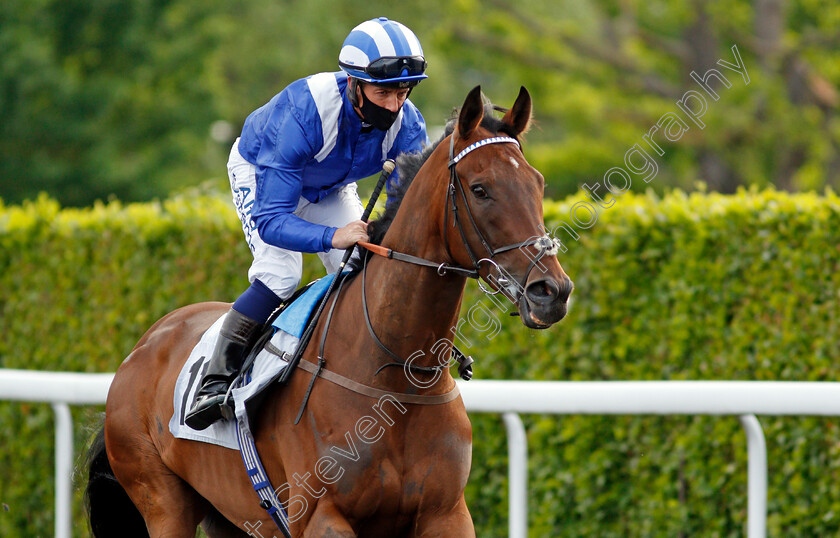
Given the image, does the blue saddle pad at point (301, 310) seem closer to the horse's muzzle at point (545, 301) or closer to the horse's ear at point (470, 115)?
the horse's ear at point (470, 115)

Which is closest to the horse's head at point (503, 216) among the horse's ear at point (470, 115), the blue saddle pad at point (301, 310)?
the horse's ear at point (470, 115)

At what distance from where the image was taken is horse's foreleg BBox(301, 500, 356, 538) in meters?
2.93

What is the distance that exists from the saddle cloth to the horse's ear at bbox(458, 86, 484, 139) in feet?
2.55

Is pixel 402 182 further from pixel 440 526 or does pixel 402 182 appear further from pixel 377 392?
pixel 440 526

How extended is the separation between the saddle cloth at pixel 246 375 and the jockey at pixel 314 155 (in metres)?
0.10

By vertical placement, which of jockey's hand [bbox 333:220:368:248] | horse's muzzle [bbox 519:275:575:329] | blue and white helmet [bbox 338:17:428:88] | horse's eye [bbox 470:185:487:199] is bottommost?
jockey's hand [bbox 333:220:368:248]

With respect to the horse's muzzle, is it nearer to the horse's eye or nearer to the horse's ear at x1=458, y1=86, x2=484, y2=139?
the horse's eye

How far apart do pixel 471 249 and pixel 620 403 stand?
1.65 metres

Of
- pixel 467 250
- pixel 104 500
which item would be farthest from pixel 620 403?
pixel 104 500

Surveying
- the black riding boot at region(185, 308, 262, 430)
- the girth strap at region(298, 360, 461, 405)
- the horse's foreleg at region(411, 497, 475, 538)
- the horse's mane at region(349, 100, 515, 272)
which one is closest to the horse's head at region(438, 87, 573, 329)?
the horse's mane at region(349, 100, 515, 272)

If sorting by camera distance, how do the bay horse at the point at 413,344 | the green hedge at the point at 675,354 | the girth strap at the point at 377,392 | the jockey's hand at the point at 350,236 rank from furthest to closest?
the green hedge at the point at 675,354 < the jockey's hand at the point at 350,236 < the girth strap at the point at 377,392 < the bay horse at the point at 413,344

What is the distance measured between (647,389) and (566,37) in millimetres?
13007

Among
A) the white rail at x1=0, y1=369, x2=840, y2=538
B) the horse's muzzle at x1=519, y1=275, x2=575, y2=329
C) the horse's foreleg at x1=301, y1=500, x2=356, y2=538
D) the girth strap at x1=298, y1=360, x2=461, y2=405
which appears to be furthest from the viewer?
the white rail at x1=0, y1=369, x2=840, y2=538

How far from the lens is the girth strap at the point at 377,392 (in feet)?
9.98
